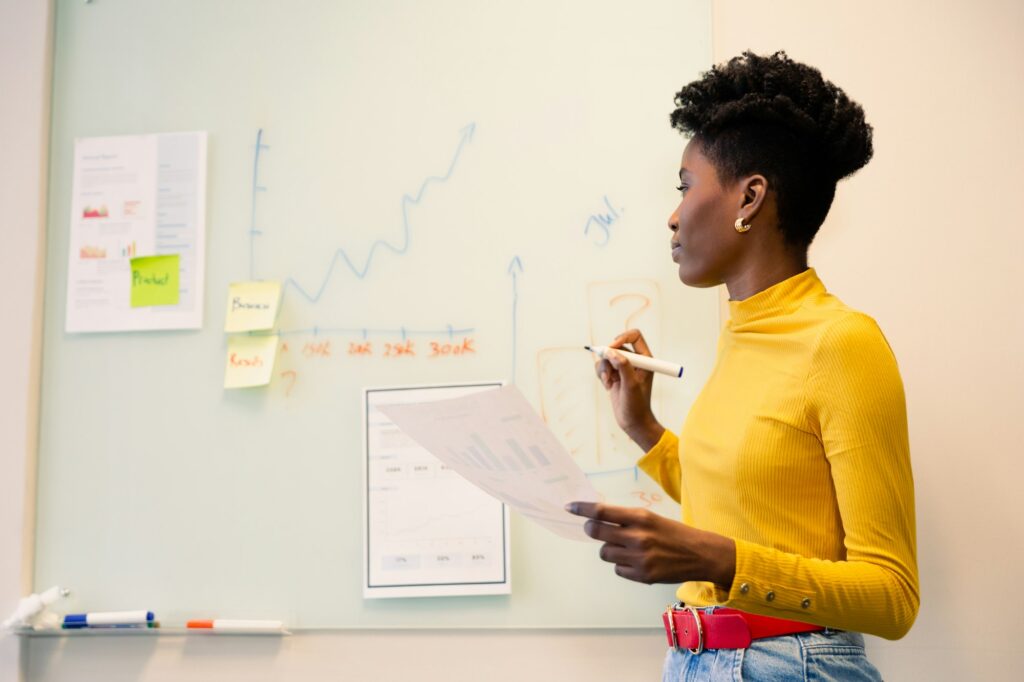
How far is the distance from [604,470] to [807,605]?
0.62m

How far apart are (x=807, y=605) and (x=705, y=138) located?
A: 546 millimetres

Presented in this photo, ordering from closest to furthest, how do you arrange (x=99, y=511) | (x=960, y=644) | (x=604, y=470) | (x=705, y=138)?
(x=705, y=138) < (x=960, y=644) < (x=604, y=470) < (x=99, y=511)

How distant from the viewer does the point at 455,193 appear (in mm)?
1513

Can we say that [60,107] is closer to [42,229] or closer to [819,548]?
[42,229]

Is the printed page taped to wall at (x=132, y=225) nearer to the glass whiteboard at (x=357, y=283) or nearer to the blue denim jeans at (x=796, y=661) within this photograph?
the glass whiteboard at (x=357, y=283)

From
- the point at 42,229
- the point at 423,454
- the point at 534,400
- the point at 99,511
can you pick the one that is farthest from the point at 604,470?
the point at 42,229

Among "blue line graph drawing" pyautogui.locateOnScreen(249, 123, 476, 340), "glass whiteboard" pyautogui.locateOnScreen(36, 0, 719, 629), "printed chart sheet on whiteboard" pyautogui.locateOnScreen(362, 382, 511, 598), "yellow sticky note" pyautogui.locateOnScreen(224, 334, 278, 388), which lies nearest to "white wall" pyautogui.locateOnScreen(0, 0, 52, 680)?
"glass whiteboard" pyautogui.locateOnScreen(36, 0, 719, 629)

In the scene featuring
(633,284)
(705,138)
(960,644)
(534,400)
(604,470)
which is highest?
(705,138)

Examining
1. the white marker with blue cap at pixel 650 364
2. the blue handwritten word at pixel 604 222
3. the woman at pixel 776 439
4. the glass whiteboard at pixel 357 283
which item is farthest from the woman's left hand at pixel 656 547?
the blue handwritten word at pixel 604 222

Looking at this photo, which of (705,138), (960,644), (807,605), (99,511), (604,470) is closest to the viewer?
(807,605)

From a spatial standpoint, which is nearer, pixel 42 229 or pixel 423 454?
pixel 423 454

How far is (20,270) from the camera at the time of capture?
159 centimetres

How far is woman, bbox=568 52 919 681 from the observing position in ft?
2.74

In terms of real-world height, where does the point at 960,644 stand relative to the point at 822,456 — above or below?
below
